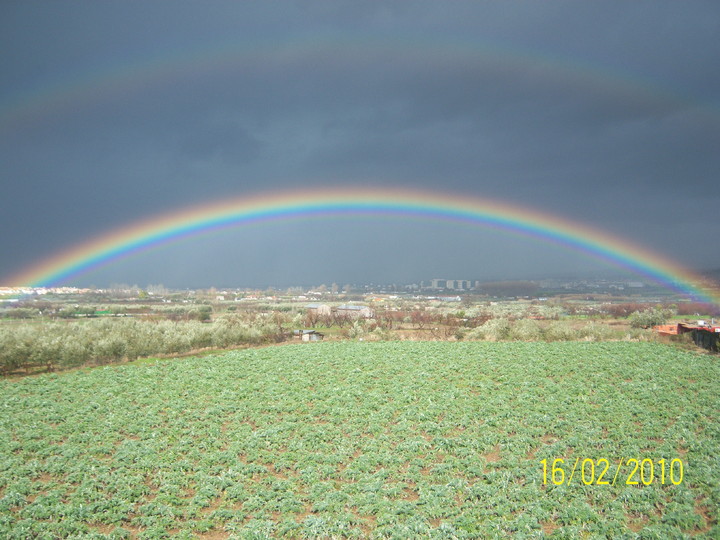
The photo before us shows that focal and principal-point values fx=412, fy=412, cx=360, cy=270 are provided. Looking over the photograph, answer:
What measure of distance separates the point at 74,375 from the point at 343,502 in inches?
1014

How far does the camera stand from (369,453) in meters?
15.7

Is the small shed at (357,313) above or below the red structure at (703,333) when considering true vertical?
below

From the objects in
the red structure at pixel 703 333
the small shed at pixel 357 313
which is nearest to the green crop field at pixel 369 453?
the red structure at pixel 703 333

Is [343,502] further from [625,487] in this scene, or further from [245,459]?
[625,487]

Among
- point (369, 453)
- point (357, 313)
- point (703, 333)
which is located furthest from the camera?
point (357, 313)

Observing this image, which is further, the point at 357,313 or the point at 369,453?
the point at 357,313

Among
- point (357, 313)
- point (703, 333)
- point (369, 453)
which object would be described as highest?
point (703, 333)

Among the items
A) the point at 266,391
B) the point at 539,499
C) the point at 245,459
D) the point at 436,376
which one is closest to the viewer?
the point at 539,499

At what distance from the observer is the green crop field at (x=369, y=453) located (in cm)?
1144

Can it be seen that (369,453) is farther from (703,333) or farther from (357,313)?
(357,313)

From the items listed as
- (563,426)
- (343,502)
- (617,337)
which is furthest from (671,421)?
(617,337)

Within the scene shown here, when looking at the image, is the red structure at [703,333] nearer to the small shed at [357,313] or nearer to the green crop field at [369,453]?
the green crop field at [369,453]

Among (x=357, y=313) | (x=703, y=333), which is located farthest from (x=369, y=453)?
(x=357, y=313)

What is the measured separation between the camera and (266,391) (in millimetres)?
24062
